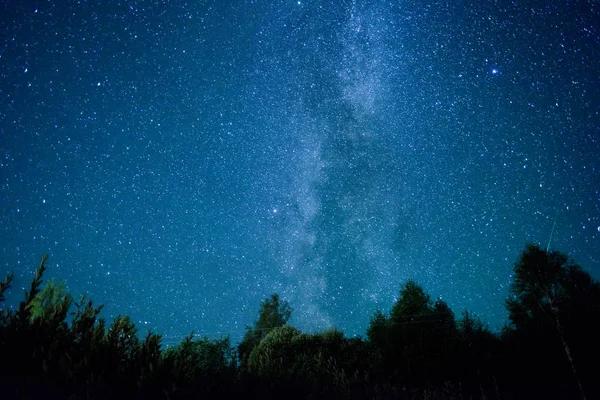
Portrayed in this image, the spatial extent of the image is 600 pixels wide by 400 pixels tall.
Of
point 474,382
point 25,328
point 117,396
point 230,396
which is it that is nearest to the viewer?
point 117,396

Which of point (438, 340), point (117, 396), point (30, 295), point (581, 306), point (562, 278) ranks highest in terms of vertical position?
point (562, 278)

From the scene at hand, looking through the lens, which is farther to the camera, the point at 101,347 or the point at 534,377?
the point at 534,377

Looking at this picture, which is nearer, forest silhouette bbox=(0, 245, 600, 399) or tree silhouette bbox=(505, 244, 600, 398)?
forest silhouette bbox=(0, 245, 600, 399)

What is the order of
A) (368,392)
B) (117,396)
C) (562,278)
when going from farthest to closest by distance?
(562,278)
(368,392)
(117,396)

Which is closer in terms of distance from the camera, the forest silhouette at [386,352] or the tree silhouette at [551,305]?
the forest silhouette at [386,352]

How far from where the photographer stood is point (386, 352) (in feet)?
68.7

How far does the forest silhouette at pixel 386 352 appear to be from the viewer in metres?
3.11

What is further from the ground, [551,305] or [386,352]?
[551,305]

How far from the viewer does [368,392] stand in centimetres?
428

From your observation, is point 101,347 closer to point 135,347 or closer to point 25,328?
point 135,347

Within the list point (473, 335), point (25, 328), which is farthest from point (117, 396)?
point (473, 335)

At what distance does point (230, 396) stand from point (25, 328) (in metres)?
2.63

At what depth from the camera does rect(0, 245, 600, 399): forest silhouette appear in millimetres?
3111

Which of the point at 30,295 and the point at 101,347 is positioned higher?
the point at 30,295
